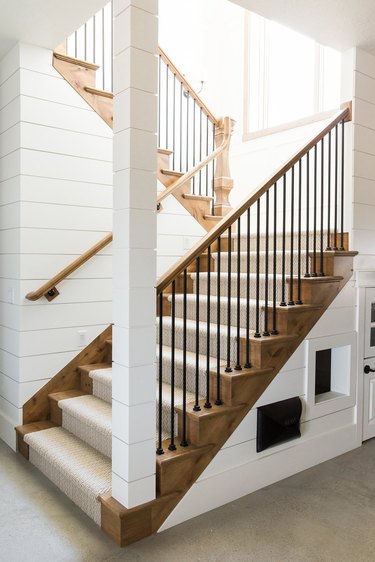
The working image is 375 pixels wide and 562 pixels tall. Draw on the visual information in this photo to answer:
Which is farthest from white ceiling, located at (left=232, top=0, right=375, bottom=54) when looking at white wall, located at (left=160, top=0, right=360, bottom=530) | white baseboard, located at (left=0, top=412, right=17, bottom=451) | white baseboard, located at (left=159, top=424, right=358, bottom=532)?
white baseboard, located at (left=0, top=412, right=17, bottom=451)

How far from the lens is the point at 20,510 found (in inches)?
97.3

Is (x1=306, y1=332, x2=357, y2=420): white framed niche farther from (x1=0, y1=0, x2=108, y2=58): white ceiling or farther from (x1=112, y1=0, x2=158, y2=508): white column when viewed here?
(x1=0, y1=0, x2=108, y2=58): white ceiling

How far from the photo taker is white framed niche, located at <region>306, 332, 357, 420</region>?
3174mm

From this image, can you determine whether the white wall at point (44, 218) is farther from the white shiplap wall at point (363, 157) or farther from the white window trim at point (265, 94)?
the white window trim at point (265, 94)

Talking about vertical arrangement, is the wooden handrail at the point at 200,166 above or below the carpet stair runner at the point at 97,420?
above

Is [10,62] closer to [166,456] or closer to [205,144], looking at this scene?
[205,144]

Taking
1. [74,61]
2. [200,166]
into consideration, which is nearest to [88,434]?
[200,166]

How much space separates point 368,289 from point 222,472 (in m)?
1.73

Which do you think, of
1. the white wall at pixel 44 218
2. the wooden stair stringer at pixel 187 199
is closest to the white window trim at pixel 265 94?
the wooden stair stringer at pixel 187 199

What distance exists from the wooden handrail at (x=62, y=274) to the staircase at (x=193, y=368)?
1.80 ft

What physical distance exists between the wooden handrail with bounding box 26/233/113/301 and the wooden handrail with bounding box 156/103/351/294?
996 mm

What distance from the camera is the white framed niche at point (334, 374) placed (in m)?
3.17

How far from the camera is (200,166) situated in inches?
159

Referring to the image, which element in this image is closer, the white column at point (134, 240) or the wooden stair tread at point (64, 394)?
the white column at point (134, 240)
